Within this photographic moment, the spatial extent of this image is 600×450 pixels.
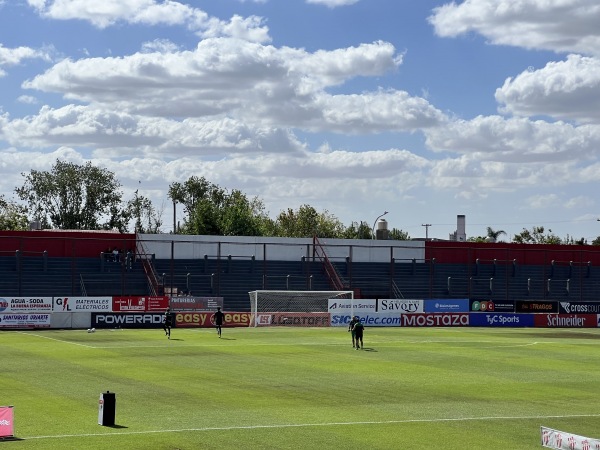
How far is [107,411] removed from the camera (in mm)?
25750

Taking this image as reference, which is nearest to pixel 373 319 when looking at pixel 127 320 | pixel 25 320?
pixel 127 320

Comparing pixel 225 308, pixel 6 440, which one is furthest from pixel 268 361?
pixel 225 308

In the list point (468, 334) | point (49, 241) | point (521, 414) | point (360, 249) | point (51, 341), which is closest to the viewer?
point (521, 414)

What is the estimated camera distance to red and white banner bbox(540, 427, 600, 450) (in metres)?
20.0

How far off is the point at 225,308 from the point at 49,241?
18.3m

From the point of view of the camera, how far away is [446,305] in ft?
281

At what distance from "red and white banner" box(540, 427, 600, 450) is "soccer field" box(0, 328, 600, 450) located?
110cm

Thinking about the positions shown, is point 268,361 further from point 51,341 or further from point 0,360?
point 51,341

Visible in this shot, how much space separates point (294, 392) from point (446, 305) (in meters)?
53.4

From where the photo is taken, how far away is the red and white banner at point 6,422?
23547mm

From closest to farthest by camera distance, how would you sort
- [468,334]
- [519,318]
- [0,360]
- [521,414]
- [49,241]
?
[521,414] < [0,360] < [468,334] < [519,318] < [49,241]

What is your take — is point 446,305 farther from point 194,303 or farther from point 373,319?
point 194,303

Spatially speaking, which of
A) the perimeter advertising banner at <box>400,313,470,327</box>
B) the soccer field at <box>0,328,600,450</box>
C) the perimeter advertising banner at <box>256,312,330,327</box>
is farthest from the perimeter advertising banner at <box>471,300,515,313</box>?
the soccer field at <box>0,328,600,450</box>

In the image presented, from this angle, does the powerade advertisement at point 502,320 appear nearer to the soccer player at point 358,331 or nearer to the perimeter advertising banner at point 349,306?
the perimeter advertising banner at point 349,306
